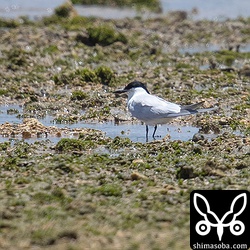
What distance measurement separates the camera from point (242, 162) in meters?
9.88

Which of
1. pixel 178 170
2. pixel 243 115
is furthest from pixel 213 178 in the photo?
pixel 243 115

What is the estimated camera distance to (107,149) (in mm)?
11109

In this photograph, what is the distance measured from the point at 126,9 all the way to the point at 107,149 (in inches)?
800

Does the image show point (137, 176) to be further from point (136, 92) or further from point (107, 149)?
point (136, 92)

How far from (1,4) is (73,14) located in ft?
16.5

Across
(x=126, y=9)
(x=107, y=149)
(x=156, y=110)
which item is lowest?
(x=126, y=9)

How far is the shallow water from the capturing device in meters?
28.4

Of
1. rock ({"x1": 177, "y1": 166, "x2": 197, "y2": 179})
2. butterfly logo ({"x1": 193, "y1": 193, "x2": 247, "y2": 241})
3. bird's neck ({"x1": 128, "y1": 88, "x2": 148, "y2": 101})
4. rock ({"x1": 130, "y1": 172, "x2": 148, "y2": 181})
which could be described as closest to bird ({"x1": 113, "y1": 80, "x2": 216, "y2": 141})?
bird's neck ({"x1": 128, "y1": 88, "x2": 148, "y2": 101})

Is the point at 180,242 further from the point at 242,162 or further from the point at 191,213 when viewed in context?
the point at 242,162

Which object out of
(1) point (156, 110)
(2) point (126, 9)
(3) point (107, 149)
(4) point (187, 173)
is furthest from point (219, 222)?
(2) point (126, 9)

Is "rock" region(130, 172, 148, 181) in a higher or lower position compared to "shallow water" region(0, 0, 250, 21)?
higher

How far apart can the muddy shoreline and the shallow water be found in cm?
639

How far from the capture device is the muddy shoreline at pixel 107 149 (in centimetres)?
747

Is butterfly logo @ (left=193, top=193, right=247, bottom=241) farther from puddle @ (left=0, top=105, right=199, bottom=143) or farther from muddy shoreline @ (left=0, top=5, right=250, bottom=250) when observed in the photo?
puddle @ (left=0, top=105, right=199, bottom=143)
